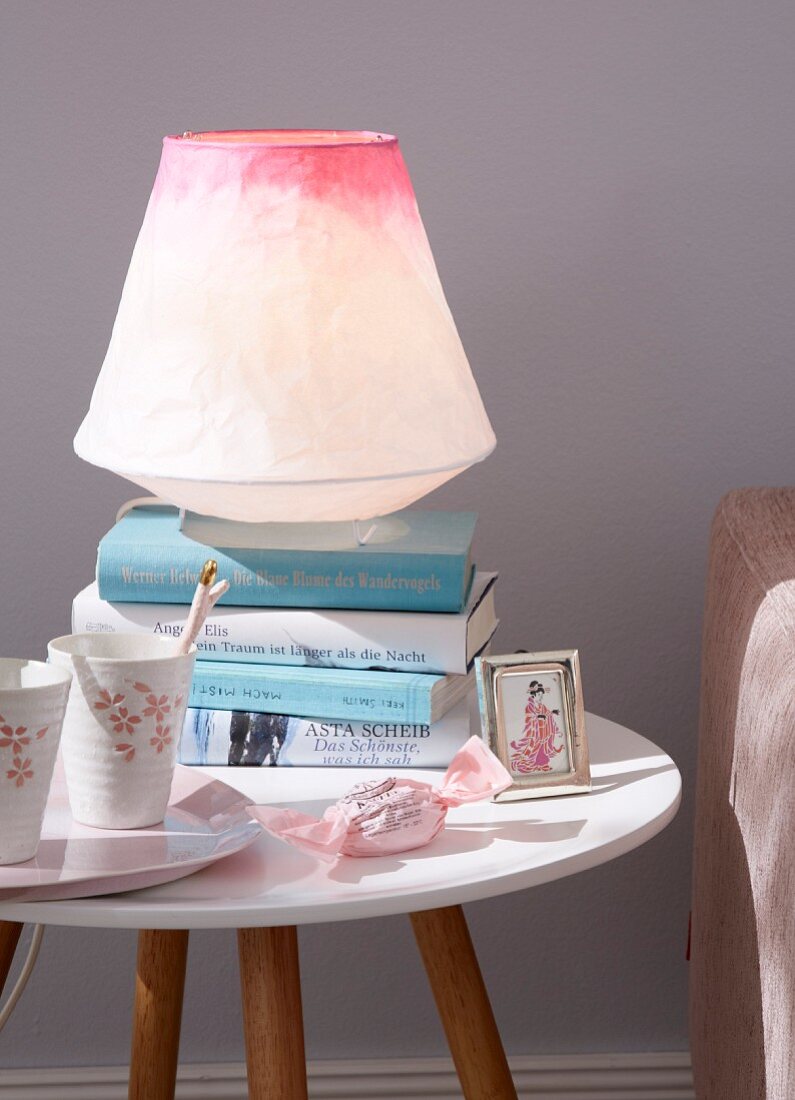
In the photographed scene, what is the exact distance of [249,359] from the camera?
853 mm

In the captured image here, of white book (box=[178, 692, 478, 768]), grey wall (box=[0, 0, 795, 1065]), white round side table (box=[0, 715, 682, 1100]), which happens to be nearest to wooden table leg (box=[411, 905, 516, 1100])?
white round side table (box=[0, 715, 682, 1100])

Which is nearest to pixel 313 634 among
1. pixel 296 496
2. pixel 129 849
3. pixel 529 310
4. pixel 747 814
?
pixel 296 496

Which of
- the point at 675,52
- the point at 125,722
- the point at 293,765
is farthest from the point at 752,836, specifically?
the point at 675,52

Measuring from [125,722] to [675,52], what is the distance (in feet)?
2.81

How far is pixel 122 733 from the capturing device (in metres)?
0.77

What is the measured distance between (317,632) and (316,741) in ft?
0.26

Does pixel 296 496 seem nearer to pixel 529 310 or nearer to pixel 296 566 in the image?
pixel 296 566

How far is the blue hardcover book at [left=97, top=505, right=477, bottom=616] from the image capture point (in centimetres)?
94

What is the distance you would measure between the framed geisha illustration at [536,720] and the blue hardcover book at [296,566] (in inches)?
2.6

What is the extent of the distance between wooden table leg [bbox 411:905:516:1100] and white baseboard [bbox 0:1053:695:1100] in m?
0.49

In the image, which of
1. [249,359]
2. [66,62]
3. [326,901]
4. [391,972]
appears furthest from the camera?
[391,972]

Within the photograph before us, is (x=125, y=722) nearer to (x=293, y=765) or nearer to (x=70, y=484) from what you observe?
(x=293, y=765)

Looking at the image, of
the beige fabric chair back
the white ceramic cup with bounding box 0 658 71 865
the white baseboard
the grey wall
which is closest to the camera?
the white ceramic cup with bounding box 0 658 71 865

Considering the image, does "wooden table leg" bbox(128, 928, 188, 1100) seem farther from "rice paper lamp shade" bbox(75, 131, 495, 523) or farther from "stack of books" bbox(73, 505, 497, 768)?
"rice paper lamp shade" bbox(75, 131, 495, 523)
